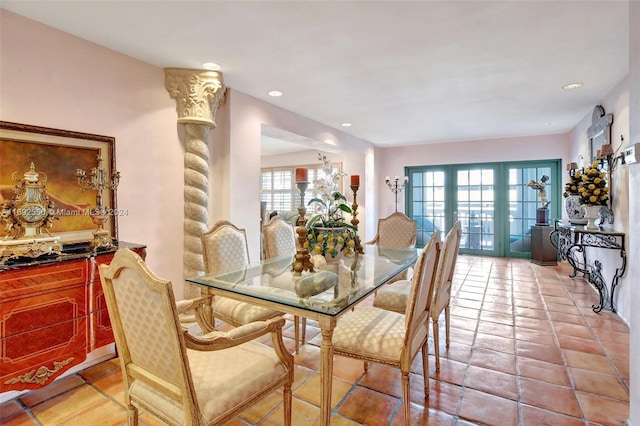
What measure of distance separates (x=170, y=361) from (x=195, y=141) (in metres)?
2.38

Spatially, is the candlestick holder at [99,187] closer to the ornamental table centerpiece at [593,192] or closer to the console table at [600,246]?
the console table at [600,246]

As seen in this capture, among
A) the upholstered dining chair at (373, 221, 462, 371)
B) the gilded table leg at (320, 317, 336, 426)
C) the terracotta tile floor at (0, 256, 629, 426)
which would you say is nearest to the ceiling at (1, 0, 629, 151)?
the upholstered dining chair at (373, 221, 462, 371)

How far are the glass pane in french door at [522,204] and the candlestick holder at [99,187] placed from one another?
6720 mm

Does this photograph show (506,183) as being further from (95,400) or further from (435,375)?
(95,400)

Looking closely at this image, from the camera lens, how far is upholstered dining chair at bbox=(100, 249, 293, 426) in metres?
1.15

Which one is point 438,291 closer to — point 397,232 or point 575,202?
point 397,232

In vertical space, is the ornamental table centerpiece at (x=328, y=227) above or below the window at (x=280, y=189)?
below

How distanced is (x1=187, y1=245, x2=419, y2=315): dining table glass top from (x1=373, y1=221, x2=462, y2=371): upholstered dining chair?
0.23 meters

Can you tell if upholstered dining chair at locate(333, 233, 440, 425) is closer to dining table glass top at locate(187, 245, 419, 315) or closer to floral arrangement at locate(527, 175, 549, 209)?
dining table glass top at locate(187, 245, 419, 315)

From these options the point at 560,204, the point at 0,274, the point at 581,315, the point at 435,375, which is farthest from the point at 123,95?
the point at 560,204

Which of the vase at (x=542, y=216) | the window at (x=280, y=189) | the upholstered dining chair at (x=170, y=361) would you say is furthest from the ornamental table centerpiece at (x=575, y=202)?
the window at (x=280, y=189)

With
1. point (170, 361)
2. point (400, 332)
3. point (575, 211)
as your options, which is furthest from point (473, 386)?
point (575, 211)

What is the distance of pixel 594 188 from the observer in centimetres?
346

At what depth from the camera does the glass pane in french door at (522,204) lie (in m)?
6.22
